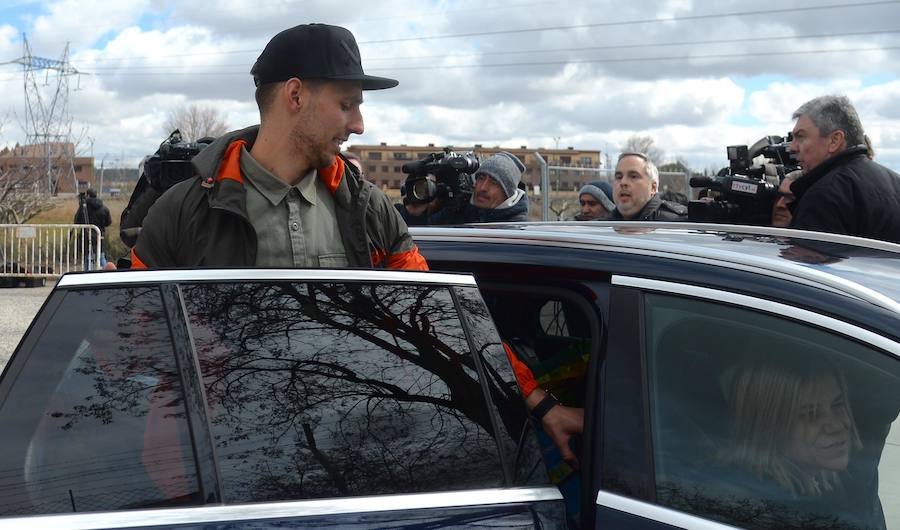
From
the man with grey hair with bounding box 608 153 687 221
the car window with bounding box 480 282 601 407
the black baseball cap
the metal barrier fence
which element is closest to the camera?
the black baseball cap

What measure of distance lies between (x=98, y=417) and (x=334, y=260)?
87 centimetres

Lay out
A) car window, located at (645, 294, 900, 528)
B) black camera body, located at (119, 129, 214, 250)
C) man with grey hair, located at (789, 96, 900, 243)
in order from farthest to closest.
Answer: man with grey hair, located at (789, 96, 900, 243), black camera body, located at (119, 129, 214, 250), car window, located at (645, 294, 900, 528)

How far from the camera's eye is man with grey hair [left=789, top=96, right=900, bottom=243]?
420cm

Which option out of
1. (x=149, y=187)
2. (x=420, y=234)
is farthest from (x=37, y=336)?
(x=149, y=187)

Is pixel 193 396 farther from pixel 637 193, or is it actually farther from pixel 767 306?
pixel 637 193

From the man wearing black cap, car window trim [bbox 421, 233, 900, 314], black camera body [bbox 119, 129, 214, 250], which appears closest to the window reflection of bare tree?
the man wearing black cap

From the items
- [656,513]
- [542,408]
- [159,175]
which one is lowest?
[656,513]

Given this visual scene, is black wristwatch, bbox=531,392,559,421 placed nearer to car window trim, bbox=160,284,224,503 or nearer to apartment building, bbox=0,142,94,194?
car window trim, bbox=160,284,224,503

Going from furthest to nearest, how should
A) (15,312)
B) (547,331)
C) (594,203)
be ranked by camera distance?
1. (15,312)
2. (594,203)
3. (547,331)

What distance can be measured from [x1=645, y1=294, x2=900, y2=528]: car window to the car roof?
0.44 ft

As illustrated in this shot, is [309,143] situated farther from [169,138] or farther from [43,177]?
[43,177]

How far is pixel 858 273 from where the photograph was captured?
2.19 m

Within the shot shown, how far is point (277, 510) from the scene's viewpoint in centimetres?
180

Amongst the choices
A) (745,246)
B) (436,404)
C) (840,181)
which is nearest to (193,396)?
(436,404)
